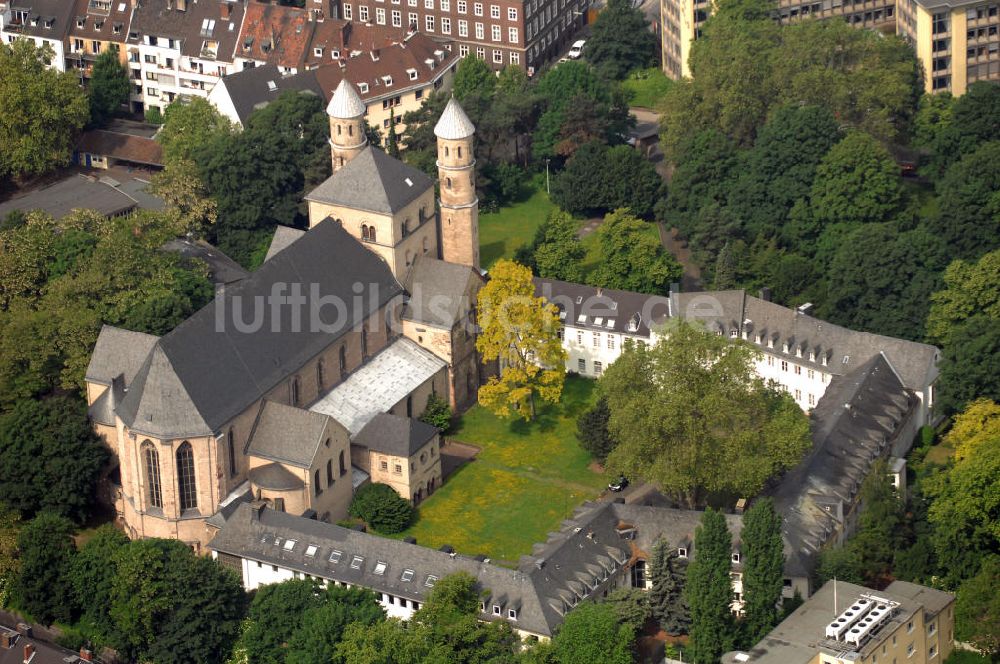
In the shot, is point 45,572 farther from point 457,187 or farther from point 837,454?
point 837,454

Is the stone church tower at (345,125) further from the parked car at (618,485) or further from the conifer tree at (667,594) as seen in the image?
the conifer tree at (667,594)

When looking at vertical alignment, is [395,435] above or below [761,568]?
above

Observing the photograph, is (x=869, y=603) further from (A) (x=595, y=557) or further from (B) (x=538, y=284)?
(B) (x=538, y=284)

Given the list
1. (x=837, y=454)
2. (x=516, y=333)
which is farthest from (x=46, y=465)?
(x=837, y=454)

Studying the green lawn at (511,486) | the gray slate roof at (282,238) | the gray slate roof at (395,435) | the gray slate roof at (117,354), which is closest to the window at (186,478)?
the gray slate roof at (117,354)

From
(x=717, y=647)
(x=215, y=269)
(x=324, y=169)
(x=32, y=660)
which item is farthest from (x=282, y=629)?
(x=324, y=169)
